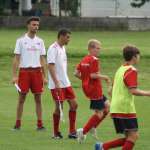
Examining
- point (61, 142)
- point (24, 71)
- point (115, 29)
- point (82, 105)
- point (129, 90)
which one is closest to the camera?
point (129, 90)

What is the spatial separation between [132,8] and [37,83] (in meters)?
60.1

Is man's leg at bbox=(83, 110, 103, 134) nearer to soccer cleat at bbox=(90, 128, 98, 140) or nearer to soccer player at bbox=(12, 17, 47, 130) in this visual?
soccer cleat at bbox=(90, 128, 98, 140)

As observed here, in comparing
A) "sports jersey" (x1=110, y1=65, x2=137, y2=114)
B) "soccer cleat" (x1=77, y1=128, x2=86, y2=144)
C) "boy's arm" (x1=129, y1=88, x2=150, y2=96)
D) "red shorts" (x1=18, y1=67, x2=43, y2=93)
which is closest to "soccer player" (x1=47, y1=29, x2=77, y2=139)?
"soccer cleat" (x1=77, y1=128, x2=86, y2=144)

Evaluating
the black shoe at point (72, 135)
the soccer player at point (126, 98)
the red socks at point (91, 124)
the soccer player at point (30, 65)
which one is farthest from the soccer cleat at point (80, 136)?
the soccer player at point (126, 98)

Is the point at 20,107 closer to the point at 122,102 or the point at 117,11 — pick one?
the point at 122,102

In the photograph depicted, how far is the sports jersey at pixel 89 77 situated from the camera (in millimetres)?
13633

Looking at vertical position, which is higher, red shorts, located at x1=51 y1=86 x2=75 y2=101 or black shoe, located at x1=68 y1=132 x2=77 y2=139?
red shorts, located at x1=51 y1=86 x2=75 y2=101

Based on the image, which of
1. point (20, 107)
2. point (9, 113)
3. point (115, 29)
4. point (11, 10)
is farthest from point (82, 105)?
point (11, 10)

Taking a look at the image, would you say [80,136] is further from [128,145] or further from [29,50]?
[29,50]

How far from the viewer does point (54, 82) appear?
14039 mm

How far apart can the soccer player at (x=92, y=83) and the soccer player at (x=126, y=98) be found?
214 cm

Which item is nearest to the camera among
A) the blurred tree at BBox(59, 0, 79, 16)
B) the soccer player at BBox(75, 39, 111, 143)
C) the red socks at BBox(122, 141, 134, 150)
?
the red socks at BBox(122, 141, 134, 150)

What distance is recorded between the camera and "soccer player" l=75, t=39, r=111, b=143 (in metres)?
13.6

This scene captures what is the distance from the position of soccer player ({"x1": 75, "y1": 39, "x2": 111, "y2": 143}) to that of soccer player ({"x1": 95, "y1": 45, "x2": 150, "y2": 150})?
7.01ft
